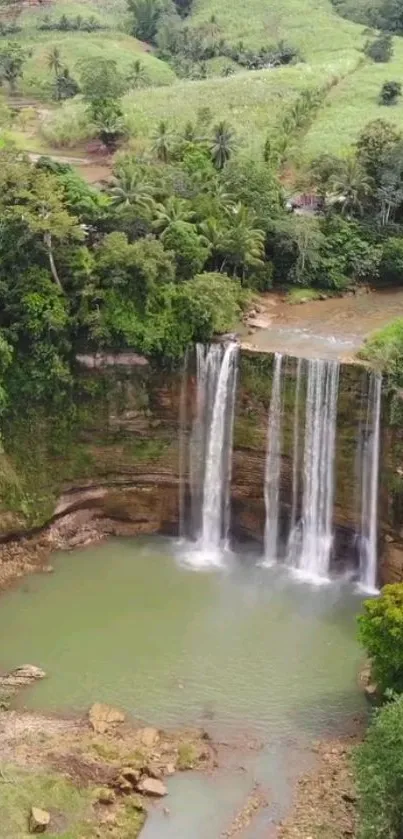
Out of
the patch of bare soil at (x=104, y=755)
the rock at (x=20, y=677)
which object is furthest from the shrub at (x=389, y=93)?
the patch of bare soil at (x=104, y=755)

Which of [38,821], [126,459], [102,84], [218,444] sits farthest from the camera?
[102,84]

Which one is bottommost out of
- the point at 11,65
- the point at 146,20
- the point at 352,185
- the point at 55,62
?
the point at 352,185

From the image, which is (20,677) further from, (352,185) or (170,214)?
A: (352,185)

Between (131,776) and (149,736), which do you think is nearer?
(131,776)

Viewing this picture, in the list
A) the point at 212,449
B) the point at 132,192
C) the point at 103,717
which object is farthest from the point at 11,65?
the point at 103,717

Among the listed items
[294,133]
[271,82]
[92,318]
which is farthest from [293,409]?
[271,82]

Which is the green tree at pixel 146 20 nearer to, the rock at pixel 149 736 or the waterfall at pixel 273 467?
the waterfall at pixel 273 467

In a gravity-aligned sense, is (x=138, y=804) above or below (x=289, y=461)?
below
